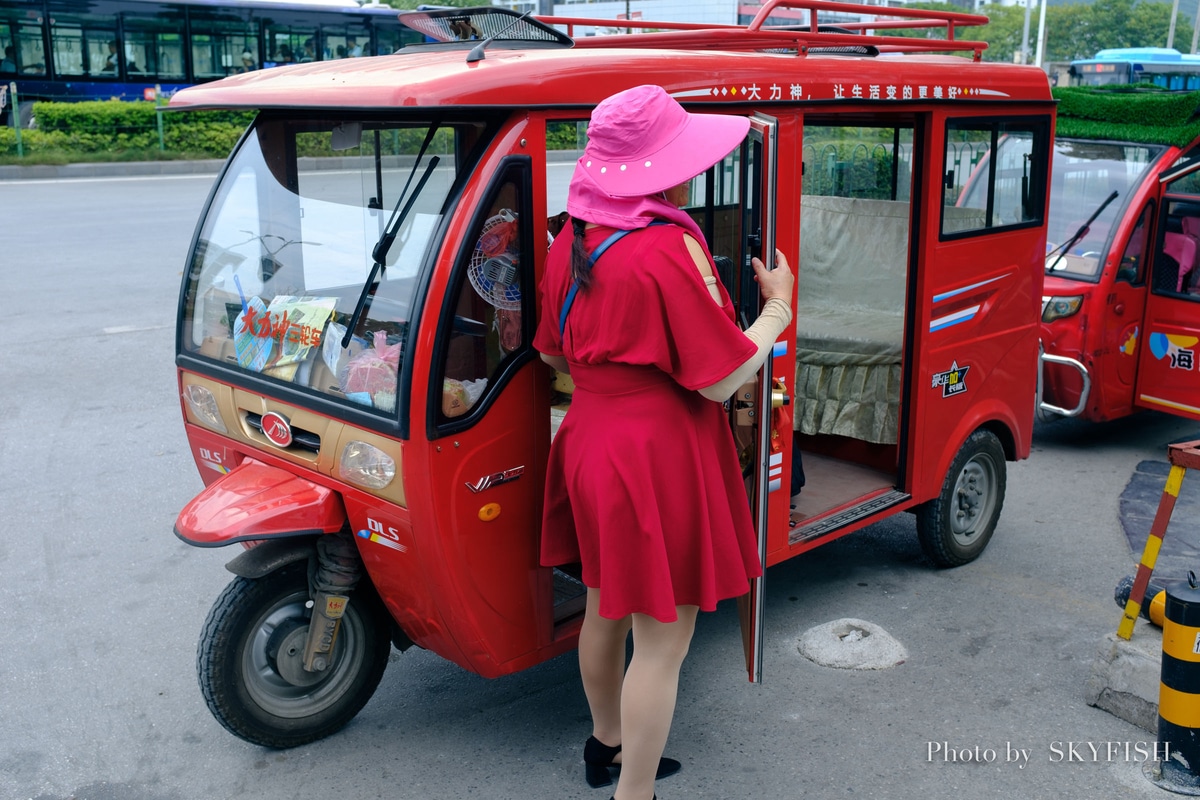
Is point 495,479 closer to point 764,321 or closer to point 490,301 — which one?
point 490,301

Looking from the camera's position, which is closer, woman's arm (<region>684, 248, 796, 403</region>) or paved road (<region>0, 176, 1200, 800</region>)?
woman's arm (<region>684, 248, 796, 403</region>)

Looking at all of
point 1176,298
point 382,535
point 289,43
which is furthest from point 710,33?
point 289,43

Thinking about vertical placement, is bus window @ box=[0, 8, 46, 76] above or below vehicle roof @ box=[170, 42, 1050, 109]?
above

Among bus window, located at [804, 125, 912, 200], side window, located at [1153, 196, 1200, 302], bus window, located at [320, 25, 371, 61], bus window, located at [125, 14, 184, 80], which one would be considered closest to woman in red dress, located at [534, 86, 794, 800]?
bus window, located at [804, 125, 912, 200]

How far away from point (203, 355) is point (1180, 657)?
3170mm

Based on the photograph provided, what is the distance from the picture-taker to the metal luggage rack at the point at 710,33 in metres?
3.41

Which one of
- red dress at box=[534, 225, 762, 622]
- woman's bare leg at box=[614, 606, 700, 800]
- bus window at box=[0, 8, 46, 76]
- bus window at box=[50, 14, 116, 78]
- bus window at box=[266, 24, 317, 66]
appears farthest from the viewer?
bus window at box=[266, 24, 317, 66]

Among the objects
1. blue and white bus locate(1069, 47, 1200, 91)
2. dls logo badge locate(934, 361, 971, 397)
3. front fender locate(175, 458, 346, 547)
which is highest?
blue and white bus locate(1069, 47, 1200, 91)

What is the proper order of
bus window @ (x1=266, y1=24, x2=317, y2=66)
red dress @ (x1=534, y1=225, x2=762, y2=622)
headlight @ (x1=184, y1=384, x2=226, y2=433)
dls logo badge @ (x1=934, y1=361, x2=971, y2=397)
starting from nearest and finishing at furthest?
red dress @ (x1=534, y1=225, x2=762, y2=622) → headlight @ (x1=184, y1=384, x2=226, y2=433) → dls logo badge @ (x1=934, y1=361, x2=971, y2=397) → bus window @ (x1=266, y1=24, x2=317, y2=66)

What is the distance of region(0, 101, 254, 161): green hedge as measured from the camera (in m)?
19.7

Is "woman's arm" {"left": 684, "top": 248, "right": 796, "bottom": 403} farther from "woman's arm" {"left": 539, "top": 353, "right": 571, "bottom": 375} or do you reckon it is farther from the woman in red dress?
"woman's arm" {"left": 539, "top": 353, "right": 571, "bottom": 375}

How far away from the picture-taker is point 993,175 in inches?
178

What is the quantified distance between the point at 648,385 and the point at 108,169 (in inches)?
783

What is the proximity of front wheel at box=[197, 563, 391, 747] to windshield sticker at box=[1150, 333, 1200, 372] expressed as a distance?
5.03m
